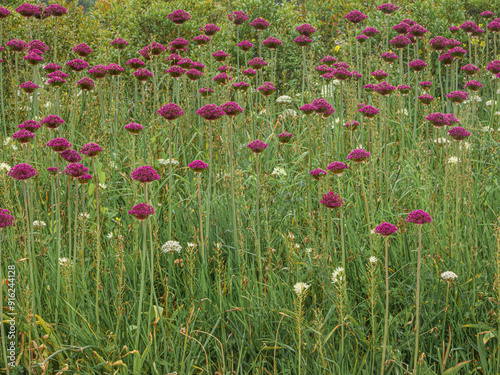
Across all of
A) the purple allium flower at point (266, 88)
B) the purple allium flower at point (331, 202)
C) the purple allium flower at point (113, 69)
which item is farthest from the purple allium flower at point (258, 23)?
the purple allium flower at point (331, 202)

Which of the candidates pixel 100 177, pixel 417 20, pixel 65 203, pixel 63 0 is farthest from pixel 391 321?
pixel 63 0

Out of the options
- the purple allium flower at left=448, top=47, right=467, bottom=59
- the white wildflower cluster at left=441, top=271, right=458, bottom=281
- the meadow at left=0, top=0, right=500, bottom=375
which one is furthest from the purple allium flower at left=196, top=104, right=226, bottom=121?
the purple allium flower at left=448, top=47, right=467, bottom=59

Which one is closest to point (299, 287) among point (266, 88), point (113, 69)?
point (266, 88)

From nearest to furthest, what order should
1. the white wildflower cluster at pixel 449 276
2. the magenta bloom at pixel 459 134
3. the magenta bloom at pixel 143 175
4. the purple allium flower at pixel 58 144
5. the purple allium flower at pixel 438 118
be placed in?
the magenta bloom at pixel 143 175
the white wildflower cluster at pixel 449 276
the purple allium flower at pixel 58 144
the magenta bloom at pixel 459 134
the purple allium flower at pixel 438 118

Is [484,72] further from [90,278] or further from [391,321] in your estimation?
[90,278]

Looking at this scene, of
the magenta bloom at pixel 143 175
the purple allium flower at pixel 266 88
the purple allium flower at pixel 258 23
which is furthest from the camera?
the purple allium flower at pixel 258 23

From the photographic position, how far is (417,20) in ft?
23.3

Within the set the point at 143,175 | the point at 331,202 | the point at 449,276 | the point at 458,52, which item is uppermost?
the point at 458,52

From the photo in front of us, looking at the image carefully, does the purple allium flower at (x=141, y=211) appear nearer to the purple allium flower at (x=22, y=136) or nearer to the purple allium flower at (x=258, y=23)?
the purple allium flower at (x=22, y=136)

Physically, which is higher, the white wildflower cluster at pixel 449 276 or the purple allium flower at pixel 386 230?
the purple allium flower at pixel 386 230

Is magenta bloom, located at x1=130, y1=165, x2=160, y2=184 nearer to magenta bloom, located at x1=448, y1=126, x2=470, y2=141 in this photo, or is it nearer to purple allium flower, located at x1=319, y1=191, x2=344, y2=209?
purple allium flower, located at x1=319, y1=191, x2=344, y2=209

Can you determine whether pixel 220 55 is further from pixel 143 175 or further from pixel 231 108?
pixel 143 175

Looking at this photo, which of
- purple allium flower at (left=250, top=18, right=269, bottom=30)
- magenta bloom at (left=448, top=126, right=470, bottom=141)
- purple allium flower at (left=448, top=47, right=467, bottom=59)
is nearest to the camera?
magenta bloom at (left=448, top=126, right=470, bottom=141)

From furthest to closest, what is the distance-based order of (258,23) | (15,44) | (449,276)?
(258,23) < (15,44) < (449,276)
